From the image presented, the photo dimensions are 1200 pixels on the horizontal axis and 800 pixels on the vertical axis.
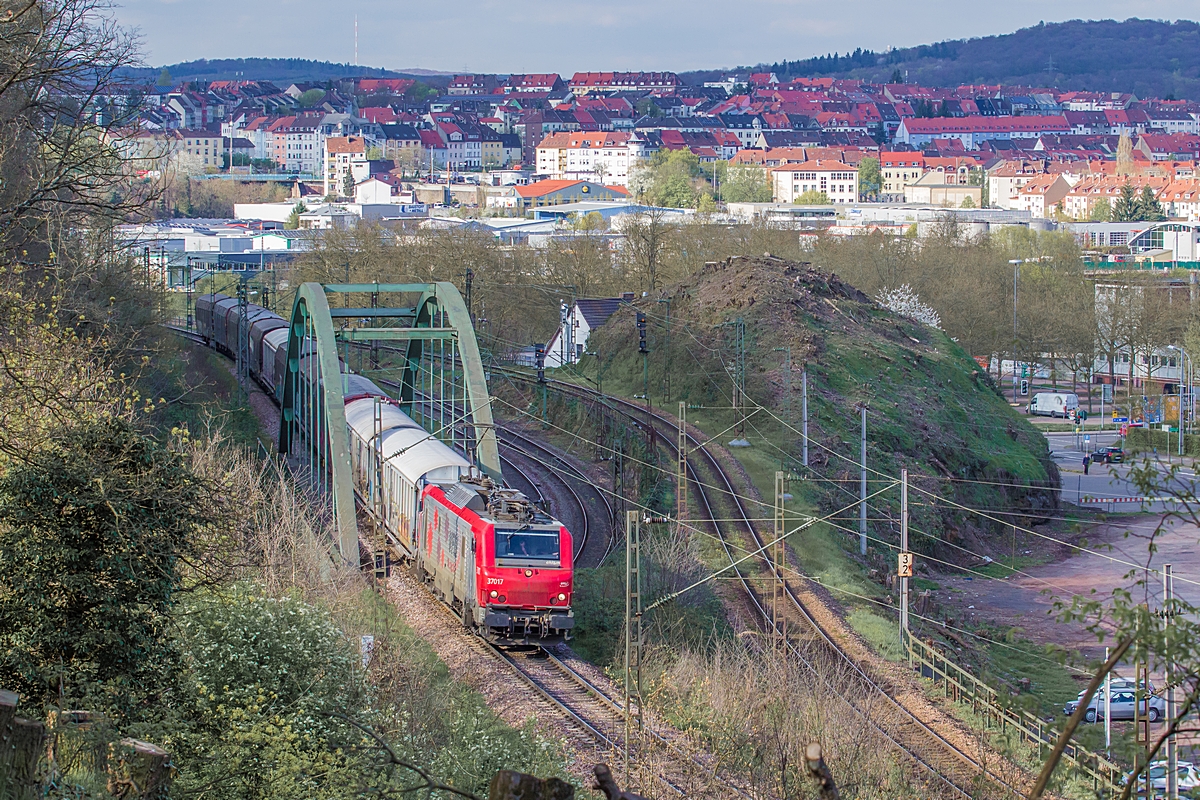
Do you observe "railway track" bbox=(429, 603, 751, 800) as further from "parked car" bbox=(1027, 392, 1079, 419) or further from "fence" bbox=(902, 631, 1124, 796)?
"parked car" bbox=(1027, 392, 1079, 419)

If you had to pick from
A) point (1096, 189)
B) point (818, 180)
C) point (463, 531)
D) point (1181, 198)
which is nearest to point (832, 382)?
point (463, 531)

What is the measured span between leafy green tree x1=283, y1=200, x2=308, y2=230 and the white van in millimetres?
70949

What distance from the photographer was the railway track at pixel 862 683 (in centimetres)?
1800

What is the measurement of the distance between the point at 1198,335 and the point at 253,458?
47.6 meters

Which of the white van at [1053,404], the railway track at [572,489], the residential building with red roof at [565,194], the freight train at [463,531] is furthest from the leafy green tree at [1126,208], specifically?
the freight train at [463,531]

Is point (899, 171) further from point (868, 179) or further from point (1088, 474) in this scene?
point (1088, 474)

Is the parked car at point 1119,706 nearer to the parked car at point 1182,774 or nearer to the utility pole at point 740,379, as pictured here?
the parked car at point 1182,774

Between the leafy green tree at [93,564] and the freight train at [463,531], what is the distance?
7.62 metres

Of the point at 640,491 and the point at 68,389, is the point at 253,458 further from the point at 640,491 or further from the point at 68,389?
the point at 68,389

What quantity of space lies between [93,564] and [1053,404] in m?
61.1

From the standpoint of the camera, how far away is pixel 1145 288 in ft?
237

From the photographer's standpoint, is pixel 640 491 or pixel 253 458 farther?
pixel 640 491

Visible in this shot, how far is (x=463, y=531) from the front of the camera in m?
21.5

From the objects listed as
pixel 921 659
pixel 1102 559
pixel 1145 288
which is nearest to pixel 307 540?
pixel 921 659
